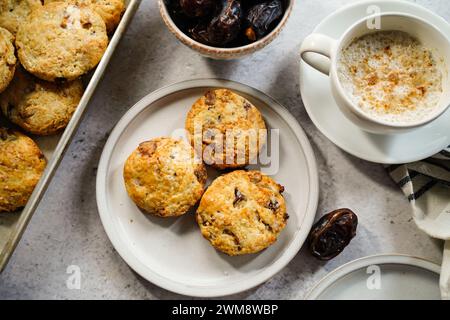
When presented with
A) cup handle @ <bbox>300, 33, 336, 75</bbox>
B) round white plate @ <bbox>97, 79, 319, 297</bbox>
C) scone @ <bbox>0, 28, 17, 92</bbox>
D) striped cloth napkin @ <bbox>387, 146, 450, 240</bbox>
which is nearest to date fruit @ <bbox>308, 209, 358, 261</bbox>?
round white plate @ <bbox>97, 79, 319, 297</bbox>

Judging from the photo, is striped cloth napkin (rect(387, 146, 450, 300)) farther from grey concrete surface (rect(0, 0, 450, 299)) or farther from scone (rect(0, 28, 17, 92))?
scone (rect(0, 28, 17, 92))

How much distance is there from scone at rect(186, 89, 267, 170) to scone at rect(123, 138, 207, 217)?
51 mm

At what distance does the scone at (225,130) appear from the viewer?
5.22ft

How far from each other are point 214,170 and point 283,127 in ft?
0.87

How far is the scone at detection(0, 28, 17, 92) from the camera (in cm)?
148

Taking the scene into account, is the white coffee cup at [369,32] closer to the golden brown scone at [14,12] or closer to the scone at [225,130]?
the scone at [225,130]

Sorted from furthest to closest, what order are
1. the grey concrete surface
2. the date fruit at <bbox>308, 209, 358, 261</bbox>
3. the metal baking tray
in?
the grey concrete surface, the date fruit at <bbox>308, 209, 358, 261</bbox>, the metal baking tray

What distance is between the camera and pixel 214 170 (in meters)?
1.68

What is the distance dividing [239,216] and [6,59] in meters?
0.82

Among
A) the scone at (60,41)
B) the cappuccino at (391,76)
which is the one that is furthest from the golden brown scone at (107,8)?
the cappuccino at (391,76)

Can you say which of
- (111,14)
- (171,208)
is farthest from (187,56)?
(171,208)

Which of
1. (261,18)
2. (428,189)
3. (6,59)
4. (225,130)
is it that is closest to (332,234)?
(428,189)

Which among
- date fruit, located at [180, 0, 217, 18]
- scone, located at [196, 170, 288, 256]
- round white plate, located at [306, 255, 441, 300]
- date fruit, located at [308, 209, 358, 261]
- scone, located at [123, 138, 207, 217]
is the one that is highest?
date fruit, located at [180, 0, 217, 18]
